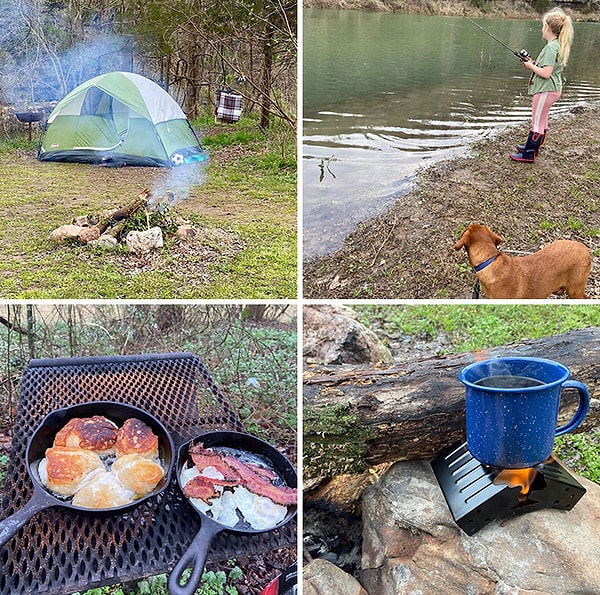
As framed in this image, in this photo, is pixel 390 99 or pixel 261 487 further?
pixel 390 99

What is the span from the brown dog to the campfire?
1853 millimetres

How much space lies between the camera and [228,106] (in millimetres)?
6078

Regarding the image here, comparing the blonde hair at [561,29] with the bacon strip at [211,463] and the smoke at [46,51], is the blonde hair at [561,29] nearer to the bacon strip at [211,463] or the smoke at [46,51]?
the bacon strip at [211,463]

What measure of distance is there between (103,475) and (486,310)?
8.64 ft

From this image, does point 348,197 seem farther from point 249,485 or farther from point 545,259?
point 249,485

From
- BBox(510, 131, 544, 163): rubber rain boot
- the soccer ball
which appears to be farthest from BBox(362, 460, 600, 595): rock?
the soccer ball

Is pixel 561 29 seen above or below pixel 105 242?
above

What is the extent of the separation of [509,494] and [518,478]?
0.17 feet

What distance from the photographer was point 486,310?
3.49 m

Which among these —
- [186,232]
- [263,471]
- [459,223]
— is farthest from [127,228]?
[263,471]

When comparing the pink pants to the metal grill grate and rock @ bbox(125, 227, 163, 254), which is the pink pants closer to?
rock @ bbox(125, 227, 163, 254)

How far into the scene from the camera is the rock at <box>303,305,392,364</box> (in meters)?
2.82

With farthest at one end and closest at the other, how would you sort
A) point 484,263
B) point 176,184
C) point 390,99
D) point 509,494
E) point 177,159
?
point 390,99 < point 177,159 < point 176,184 < point 484,263 < point 509,494

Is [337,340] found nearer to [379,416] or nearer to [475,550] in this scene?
[379,416]
